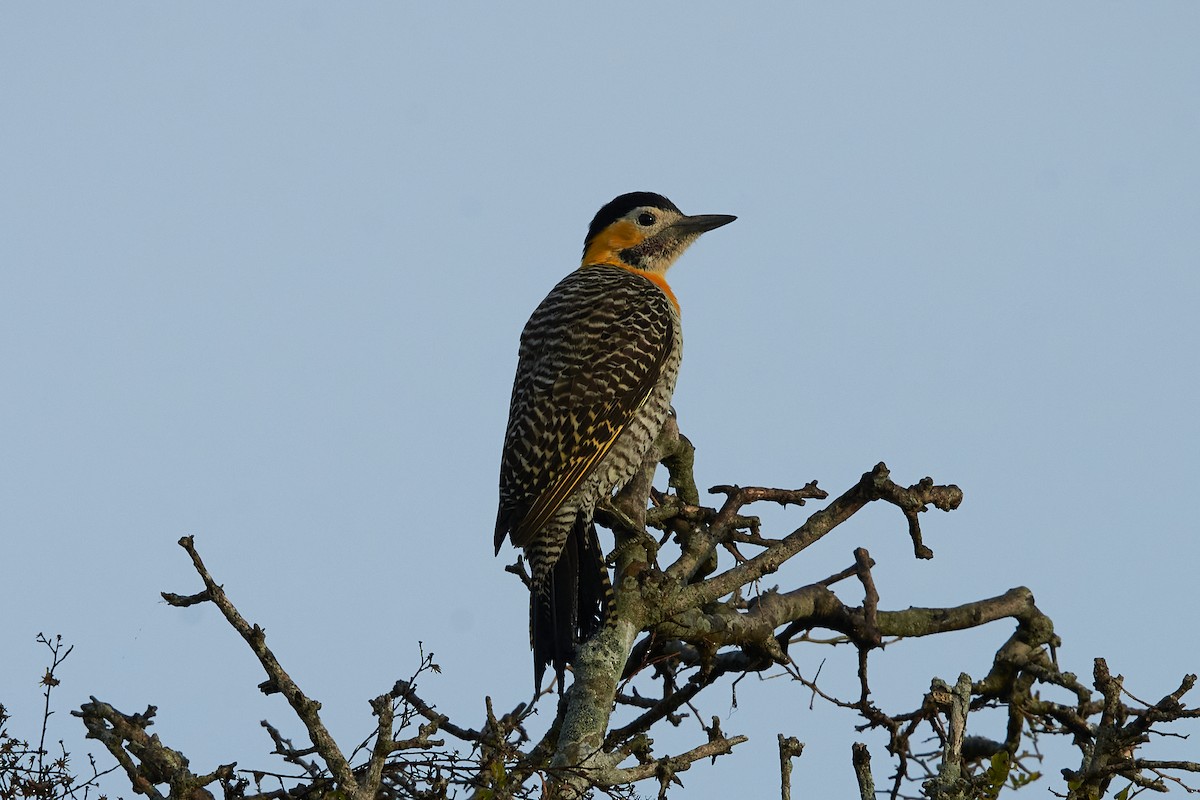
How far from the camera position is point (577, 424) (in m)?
8.52

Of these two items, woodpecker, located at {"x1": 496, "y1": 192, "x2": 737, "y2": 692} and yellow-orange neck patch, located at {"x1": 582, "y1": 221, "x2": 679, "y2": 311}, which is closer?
woodpecker, located at {"x1": 496, "y1": 192, "x2": 737, "y2": 692}

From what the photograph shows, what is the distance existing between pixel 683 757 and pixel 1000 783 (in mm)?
1376

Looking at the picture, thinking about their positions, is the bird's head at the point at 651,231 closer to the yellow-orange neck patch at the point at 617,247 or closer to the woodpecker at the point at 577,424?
the yellow-orange neck patch at the point at 617,247

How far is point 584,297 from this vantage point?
9742 mm

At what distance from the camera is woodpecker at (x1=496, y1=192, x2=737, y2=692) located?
301 inches

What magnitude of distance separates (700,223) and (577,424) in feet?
9.82

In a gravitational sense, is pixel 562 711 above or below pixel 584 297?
below

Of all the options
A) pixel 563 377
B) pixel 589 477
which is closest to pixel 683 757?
pixel 589 477

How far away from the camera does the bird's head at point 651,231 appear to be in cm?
1085

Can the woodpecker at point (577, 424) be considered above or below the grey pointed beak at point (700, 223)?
below

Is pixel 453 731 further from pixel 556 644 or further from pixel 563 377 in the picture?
pixel 563 377

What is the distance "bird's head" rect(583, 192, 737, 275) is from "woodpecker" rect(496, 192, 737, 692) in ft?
0.69

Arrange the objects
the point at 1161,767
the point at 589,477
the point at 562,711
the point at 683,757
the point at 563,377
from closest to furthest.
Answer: the point at 683,757, the point at 1161,767, the point at 562,711, the point at 589,477, the point at 563,377

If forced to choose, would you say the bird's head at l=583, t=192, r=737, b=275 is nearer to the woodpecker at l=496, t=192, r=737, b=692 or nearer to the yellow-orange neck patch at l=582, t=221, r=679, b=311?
the yellow-orange neck patch at l=582, t=221, r=679, b=311
